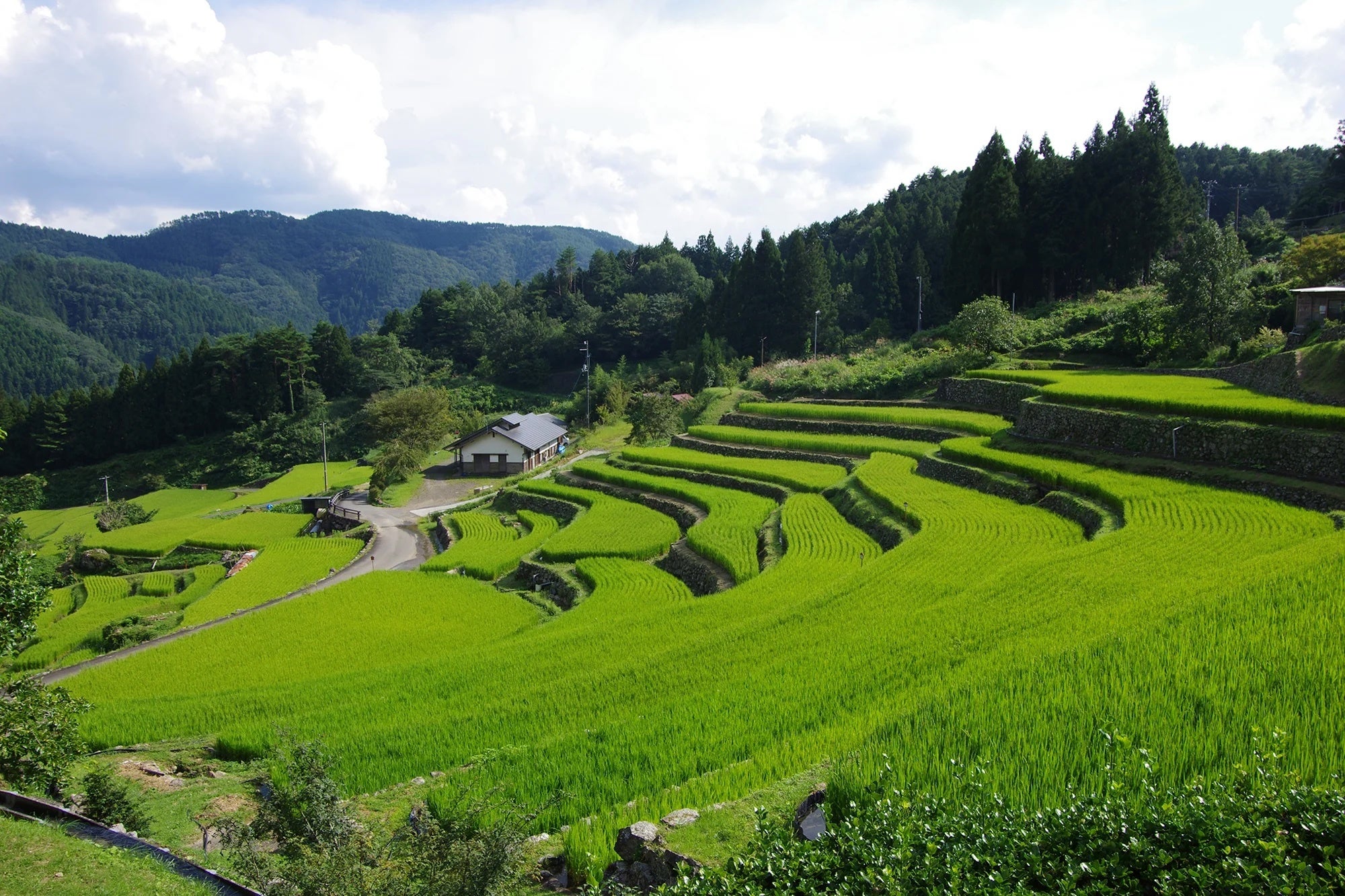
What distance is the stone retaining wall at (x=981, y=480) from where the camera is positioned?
19.9m

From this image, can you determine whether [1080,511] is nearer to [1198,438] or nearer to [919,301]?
[1198,438]

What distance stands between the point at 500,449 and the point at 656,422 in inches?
373

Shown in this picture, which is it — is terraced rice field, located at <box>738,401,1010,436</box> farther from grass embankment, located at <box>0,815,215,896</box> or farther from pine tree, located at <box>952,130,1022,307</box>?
grass embankment, located at <box>0,815,215,896</box>

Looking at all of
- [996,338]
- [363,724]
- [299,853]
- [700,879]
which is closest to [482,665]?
[363,724]

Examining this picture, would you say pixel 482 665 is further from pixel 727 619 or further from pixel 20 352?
pixel 20 352

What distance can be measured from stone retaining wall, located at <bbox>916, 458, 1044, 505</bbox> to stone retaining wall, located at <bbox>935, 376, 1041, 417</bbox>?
4.40 metres

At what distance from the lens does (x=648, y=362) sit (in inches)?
2756

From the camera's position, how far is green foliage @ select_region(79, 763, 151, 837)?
8078mm

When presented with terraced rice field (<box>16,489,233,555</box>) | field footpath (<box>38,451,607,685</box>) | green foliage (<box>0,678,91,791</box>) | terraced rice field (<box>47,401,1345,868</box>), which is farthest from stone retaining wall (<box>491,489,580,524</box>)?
green foliage (<box>0,678,91,791</box>)

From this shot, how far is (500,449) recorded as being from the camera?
47688 mm

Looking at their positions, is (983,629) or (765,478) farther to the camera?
(765,478)

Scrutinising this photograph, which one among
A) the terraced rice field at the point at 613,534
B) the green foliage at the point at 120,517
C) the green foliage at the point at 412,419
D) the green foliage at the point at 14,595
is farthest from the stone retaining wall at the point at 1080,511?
the green foliage at the point at 120,517

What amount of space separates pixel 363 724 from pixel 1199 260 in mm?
29954

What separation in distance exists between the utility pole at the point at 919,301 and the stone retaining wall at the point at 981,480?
26.7 meters
